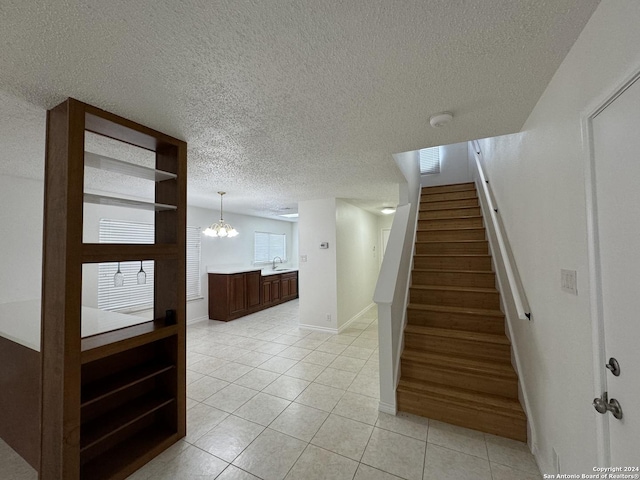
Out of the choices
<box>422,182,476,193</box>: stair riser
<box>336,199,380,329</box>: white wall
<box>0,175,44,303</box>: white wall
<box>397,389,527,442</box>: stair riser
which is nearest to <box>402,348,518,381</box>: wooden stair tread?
<box>397,389,527,442</box>: stair riser

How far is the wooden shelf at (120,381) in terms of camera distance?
5.27 ft

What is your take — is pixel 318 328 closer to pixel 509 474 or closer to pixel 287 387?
pixel 287 387

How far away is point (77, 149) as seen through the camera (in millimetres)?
1489

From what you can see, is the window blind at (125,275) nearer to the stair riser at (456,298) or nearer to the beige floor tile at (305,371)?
the beige floor tile at (305,371)

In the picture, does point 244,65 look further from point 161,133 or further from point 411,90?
point 161,133

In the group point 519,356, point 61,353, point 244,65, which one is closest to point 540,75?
point 244,65

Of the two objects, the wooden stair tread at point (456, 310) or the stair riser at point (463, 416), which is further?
the wooden stair tread at point (456, 310)

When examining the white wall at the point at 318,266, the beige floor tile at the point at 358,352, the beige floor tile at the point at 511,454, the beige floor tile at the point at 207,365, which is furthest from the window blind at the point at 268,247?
the beige floor tile at the point at 511,454

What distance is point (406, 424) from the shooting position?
2158mm

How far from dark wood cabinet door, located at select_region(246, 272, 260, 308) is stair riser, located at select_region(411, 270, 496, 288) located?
397 cm

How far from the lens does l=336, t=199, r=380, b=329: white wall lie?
4805 mm

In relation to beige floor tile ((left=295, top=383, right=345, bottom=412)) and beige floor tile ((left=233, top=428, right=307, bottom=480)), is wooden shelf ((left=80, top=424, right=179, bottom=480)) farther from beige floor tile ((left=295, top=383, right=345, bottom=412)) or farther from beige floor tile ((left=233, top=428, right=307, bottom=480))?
beige floor tile ((left=295, top=383, right=345, bottom=412))

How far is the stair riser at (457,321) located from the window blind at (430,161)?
3.95m

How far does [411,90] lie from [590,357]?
1571mm
